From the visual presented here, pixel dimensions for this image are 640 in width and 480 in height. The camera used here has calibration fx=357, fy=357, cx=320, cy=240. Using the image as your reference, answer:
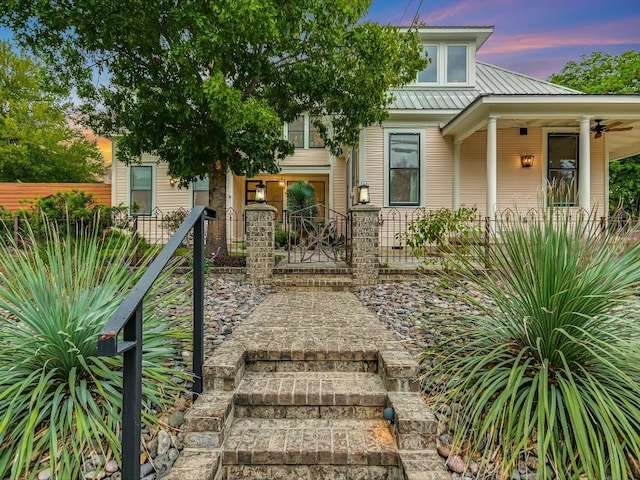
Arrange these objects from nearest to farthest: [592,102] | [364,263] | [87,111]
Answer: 1. [364,263]
2. [592,102]
3. [87,111]

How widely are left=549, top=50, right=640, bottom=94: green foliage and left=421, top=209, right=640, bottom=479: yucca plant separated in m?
21.3

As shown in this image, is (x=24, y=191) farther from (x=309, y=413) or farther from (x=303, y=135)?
(x=309, y=413)

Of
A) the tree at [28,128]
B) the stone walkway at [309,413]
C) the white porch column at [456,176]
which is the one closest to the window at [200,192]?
the white porch column at [456,176]

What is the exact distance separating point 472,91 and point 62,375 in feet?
37.3

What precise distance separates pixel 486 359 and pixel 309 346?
4.24ft

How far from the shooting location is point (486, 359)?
2201mm

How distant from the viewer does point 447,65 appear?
10.5 m

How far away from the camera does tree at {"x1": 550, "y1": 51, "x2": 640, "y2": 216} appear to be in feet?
56.6

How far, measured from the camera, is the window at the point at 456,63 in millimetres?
10547

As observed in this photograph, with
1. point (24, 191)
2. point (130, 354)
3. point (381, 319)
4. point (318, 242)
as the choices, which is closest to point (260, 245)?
point (318, 242)

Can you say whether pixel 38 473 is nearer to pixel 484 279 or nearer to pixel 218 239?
pixel 484 279

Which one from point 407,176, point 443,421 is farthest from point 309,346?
point 407,176

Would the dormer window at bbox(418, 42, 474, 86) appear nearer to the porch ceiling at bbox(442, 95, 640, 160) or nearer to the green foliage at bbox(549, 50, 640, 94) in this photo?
the porch ceiling at bbox(442, 95, 640, 160)

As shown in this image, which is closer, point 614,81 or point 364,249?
point 364,249
